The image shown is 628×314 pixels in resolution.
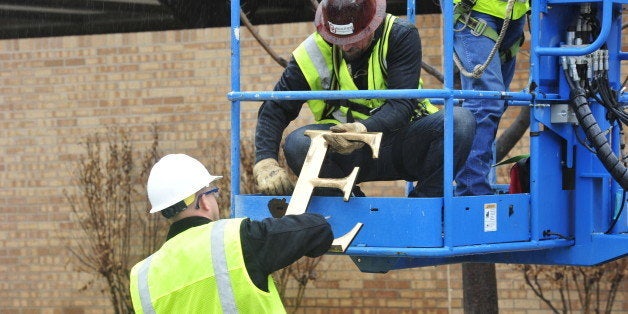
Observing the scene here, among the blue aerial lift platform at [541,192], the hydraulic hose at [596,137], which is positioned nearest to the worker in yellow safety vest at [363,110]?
the blue aerial lift platform at [541,192]

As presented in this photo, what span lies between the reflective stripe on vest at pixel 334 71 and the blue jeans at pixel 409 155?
0.35 ft

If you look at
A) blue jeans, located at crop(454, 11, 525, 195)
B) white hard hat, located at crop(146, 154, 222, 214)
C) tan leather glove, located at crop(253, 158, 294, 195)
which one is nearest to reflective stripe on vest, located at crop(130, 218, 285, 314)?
white hard hat, located at crop(146, 154, 222, 214)

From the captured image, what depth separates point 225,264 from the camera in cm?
434

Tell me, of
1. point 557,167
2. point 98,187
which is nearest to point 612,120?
point 557,167

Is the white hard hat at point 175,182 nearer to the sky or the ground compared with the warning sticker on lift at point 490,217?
nearer to the sky

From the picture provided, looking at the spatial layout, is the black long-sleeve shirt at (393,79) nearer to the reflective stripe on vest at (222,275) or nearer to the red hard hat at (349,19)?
the red hard hat at (349,19)

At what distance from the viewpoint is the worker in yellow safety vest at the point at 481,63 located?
5.54 m

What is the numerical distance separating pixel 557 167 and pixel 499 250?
0.62 metres

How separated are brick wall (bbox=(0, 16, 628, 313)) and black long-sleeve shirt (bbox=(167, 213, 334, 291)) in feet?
18.6

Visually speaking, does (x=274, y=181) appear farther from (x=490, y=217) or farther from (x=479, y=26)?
(x=479, y=26)

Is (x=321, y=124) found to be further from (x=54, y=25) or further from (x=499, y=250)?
(x=54, y=25)

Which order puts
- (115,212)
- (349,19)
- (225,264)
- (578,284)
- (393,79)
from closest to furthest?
(225,264), (349,19), (393,79), (578,284), (115,212)

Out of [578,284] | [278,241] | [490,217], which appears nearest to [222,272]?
[278,241]

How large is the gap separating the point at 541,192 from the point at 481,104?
0.54 metres
